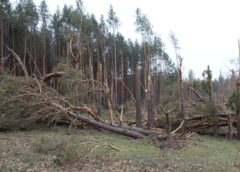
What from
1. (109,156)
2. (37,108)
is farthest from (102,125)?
(109,156)

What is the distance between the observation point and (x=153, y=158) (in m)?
9.47

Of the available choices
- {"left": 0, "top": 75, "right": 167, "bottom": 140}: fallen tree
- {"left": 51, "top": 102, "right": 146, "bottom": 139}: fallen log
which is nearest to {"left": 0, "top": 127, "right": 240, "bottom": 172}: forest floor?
{"left": 51, "top": 102, "right": 146, "bottom": 139}: fallen log

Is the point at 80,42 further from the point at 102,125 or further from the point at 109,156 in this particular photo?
the point at 109,156

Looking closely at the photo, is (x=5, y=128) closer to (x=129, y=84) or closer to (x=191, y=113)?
Answer: (x=191, y=113)

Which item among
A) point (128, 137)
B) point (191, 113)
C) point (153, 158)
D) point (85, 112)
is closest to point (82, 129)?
point (85, 112)

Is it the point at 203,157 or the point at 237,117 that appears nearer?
the point at 203,157

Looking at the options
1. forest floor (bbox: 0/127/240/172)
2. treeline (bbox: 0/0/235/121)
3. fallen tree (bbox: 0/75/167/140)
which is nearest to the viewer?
forest floor (bbox: 0/127/240/172)

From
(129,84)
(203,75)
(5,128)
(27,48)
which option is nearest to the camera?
(5,128)

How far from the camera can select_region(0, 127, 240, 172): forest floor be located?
848cm

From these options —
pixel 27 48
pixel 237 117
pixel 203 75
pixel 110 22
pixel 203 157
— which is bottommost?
pixel 203 157

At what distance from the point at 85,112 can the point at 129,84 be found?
32065 millimetres

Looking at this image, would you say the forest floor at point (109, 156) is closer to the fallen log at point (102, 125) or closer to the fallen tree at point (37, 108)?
the fallen log at point (102, 125)

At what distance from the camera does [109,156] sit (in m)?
9.62

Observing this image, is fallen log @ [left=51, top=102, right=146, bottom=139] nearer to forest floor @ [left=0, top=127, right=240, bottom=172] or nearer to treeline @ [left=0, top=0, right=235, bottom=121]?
forest floor @ [left=0, top=127, right=240, bottom=172]
